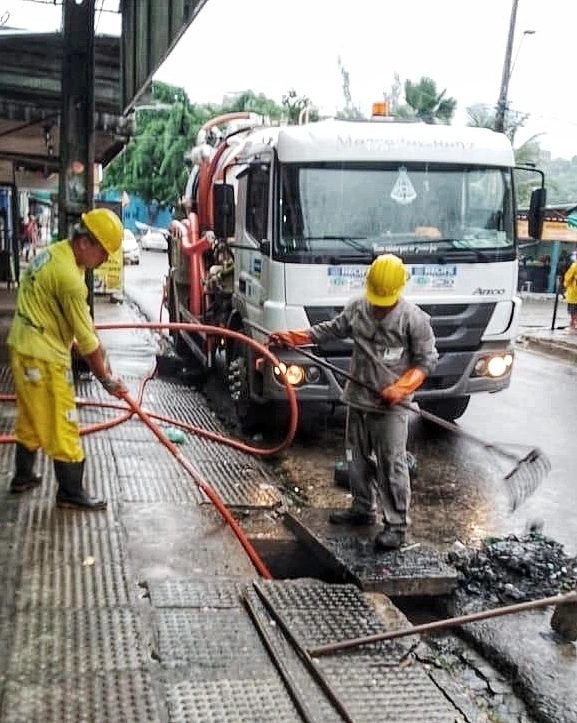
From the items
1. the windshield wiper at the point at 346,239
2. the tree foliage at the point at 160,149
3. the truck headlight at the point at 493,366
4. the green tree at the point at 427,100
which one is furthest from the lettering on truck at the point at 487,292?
the tree foliage at the point at 160,149

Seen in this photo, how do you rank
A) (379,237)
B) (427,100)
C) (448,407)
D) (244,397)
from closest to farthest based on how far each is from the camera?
(379,237) < (244,397) < (448,407) < (427,100)

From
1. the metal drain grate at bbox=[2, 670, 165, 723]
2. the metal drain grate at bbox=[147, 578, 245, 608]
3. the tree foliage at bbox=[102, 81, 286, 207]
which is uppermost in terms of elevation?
the tree foliage at bbox=[102, 81, 286, 207]

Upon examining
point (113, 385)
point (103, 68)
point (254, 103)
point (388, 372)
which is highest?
point (254, 103)

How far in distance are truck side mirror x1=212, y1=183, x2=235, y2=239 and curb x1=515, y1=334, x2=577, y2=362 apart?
853 cm

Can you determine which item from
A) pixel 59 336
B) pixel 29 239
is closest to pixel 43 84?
pixel 59 336

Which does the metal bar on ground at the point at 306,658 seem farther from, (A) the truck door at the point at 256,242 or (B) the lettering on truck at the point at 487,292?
(B) the lettering on truck at the point at 487,292

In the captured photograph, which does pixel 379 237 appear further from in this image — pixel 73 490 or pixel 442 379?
pixel 73 490

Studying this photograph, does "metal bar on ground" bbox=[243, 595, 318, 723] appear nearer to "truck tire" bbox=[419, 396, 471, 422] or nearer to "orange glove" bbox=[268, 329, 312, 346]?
"orange glove" bbox=[268, 329, 312, 346]

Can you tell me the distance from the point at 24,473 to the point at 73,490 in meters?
0.45

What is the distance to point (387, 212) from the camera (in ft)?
23.0

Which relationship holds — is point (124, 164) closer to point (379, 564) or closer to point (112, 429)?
point (112, 429)

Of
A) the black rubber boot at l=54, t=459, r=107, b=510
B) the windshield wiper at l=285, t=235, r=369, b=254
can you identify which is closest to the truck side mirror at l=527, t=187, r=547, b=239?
the windshield wiper at l=285, t=235, r=369, b=254

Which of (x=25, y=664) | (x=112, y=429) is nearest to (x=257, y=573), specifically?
(x=25, y=664)

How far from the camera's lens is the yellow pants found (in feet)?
16.0
